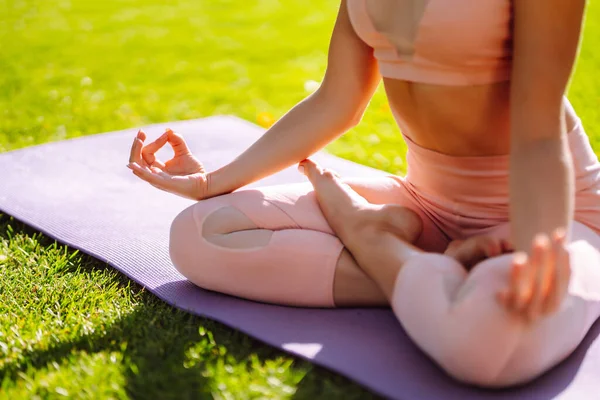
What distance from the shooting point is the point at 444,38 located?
180cm

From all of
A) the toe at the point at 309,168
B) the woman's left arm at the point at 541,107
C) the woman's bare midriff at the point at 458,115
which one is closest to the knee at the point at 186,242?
the toe at the point at 309,168

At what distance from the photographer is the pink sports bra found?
177 centimetres

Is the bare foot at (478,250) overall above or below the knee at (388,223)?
above

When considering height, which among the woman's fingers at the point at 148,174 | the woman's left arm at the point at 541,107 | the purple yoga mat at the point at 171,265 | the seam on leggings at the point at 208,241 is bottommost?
the purple yoga mat at the point at 171,265

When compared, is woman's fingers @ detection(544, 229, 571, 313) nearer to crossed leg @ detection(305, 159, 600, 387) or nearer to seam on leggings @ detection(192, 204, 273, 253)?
crossed leg @ detection(305, 159, 600, 387)

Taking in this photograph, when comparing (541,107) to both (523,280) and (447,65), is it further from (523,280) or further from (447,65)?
(523,280)

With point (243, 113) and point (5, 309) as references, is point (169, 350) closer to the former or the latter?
point (5, 309)

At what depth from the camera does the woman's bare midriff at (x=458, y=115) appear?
73.0 inches

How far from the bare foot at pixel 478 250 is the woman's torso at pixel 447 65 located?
24 centimetres

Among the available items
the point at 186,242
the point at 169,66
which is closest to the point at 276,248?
the point at 186,242

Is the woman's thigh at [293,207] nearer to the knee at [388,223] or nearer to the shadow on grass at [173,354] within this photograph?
the knee at [388,223]

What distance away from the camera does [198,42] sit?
19.6ft

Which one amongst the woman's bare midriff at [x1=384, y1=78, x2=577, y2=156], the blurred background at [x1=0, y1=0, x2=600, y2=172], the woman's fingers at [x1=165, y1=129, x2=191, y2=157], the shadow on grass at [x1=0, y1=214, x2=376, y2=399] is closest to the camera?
the shadow on grass at [x1=0, y1=214, x2=376, y2=399]

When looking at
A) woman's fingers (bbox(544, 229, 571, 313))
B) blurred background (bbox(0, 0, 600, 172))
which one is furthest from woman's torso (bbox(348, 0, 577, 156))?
blurred background (bbox(0, 0, 600, 172))
